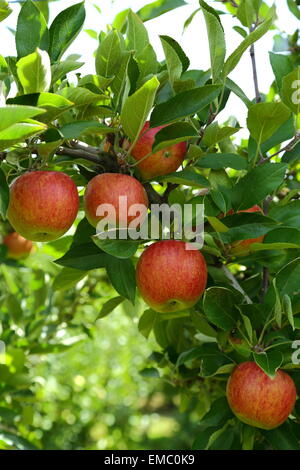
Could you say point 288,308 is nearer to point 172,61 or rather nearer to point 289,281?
point 289,281

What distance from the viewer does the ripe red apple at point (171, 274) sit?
3.91ft

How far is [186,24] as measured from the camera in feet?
4.81

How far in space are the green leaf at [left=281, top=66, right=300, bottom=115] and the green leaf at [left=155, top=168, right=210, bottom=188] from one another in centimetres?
24

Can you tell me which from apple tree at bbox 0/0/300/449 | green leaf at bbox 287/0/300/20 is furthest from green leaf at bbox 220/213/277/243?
green leaf at bbox 287/0/300/20

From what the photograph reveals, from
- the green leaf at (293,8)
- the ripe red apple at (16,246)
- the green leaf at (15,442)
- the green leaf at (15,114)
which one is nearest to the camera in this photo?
the green leaf at (15,114)

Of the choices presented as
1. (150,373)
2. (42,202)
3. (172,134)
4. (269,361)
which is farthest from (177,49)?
(150,373)

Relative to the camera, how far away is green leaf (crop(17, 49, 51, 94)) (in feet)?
3.27

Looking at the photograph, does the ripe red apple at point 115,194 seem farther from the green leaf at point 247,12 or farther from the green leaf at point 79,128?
the green leaf at point 247,12

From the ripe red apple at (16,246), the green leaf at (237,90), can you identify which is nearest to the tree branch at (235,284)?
the green leaf at (237,90)

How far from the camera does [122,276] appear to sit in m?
1.32

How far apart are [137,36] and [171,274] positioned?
0.50 meters

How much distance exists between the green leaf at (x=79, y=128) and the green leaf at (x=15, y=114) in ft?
Result: 0.54

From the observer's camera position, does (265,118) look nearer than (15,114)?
No
